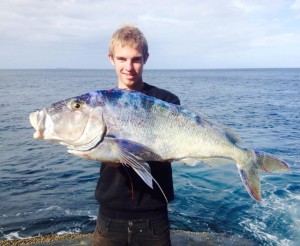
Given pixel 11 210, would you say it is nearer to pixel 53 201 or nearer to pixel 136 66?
pixel 53 201

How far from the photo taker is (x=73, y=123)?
340 cm

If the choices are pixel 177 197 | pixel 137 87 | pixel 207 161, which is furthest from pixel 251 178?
pixel 177 197

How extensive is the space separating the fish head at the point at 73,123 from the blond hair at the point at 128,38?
0.80 meters

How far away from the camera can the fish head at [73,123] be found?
131 inches

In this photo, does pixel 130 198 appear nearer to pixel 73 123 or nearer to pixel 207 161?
pixel 207 161

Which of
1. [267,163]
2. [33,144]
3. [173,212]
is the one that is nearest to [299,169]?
[173,212]

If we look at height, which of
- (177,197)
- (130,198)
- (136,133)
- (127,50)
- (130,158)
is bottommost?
(177,197)

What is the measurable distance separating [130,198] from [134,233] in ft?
1.32

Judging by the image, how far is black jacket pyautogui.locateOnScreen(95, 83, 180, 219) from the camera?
12.4 feet

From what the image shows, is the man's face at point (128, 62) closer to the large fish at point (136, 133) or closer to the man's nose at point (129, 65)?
the man's nose at point (129, 65)

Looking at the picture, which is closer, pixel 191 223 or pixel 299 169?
pixel 191 223

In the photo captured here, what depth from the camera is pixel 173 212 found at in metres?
10.1

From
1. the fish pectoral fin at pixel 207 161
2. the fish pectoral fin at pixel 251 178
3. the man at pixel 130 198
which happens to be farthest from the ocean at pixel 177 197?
the fish pectoral fin at pixel 251 178

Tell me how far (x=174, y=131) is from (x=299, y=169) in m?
11.5
